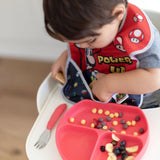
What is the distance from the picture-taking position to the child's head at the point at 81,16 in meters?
0.57

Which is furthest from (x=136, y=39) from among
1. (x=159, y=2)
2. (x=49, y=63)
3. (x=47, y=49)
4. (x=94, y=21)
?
(x=49, y=63)

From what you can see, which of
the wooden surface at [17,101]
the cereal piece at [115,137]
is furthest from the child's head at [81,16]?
the wooden surface at [17,101]

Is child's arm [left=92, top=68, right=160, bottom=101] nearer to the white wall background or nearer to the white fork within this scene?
the white fork

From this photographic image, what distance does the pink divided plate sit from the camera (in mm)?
700

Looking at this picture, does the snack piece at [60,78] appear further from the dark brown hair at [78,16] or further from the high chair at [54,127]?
the dark brown hair at [78,16]

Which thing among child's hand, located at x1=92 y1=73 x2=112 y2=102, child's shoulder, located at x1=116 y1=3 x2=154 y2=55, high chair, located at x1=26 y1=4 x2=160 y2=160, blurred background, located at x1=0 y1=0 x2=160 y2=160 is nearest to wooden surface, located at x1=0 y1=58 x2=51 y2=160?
Result: blurred background, located at x1=0 y1=0 x2=160 y2=160

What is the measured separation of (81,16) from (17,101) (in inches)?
40.1

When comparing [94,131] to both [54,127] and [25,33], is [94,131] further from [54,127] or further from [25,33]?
[25,33]

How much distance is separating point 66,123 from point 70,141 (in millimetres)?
53

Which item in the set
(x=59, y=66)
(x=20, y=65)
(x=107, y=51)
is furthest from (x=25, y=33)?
(x=107, y=51)

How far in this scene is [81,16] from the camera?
0.57m

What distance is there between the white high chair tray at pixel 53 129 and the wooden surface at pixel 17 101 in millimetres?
513

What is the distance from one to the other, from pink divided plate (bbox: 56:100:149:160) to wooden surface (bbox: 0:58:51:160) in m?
0.60

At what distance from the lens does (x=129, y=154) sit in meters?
0.69
